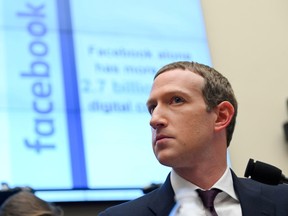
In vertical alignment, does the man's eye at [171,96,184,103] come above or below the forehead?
below

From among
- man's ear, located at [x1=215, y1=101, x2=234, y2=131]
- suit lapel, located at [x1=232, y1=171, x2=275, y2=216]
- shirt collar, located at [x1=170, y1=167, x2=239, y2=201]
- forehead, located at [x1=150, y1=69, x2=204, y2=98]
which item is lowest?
suit lapel, located at [x1=232, y1=171, x2=275, y2=216]

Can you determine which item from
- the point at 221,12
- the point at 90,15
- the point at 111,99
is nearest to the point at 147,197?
the point at 111,99

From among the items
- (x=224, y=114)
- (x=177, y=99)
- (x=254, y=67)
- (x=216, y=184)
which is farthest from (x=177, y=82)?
(x=254, y=67)

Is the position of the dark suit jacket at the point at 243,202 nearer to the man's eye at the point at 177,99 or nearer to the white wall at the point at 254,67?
the man's eye at the point at 177,99

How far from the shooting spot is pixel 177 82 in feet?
6.12

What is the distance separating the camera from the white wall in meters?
3.72

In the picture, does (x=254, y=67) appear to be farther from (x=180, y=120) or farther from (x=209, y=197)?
(x=209, y=197)

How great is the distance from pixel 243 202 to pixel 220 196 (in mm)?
68

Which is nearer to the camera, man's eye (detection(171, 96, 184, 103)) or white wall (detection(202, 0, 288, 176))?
man's eye (detection(171, 96, 184, 103))

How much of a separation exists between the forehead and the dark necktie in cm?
30

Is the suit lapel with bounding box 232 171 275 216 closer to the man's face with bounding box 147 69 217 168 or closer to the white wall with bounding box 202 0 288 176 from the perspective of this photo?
the man's face with bounding box 147 69 217 168

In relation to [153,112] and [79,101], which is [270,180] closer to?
[153,112]

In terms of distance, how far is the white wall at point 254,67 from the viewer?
12.2ft

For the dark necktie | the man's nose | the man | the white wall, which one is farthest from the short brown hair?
the white wall
